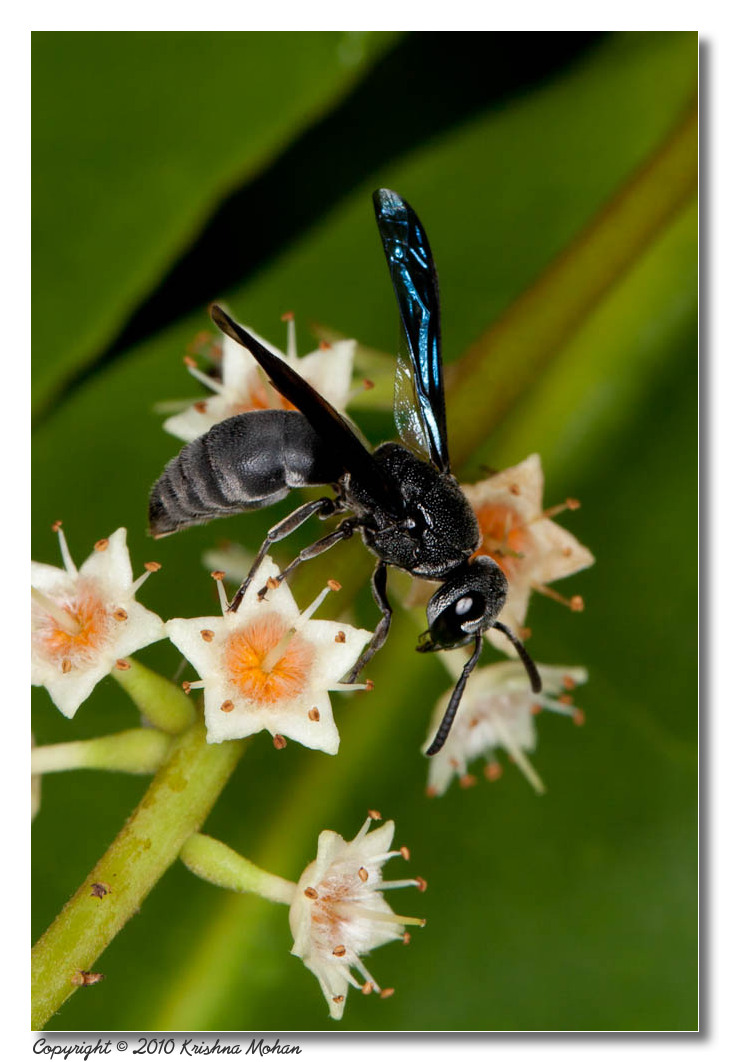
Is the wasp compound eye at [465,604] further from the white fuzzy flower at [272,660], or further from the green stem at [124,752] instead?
the green stem at [124,752]

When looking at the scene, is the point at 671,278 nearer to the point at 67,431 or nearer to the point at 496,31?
the point at 496,31

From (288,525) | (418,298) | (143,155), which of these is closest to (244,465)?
(288,525)

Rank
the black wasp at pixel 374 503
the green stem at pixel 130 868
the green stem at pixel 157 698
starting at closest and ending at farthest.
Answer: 1. the green stem at pixel 130 868
2. the green stem at pixel 157 698
3. the black wasp at pixel 374 503

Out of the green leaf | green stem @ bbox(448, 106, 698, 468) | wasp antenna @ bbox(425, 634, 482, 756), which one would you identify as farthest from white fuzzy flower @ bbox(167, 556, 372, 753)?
the green leaf

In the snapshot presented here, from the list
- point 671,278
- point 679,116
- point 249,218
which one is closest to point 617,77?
point 679,116

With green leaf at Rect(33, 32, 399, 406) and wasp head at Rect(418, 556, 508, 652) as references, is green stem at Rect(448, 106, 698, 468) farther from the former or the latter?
green leaf at Rect(33, 32, 399, 406)

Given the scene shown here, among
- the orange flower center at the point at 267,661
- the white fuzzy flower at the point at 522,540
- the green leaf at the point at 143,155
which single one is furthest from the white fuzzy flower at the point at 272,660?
the green leaf at the point at 143,155

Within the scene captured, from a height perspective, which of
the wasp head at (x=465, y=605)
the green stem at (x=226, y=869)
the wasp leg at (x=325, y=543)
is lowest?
the green stem at (x=226, y=869)
